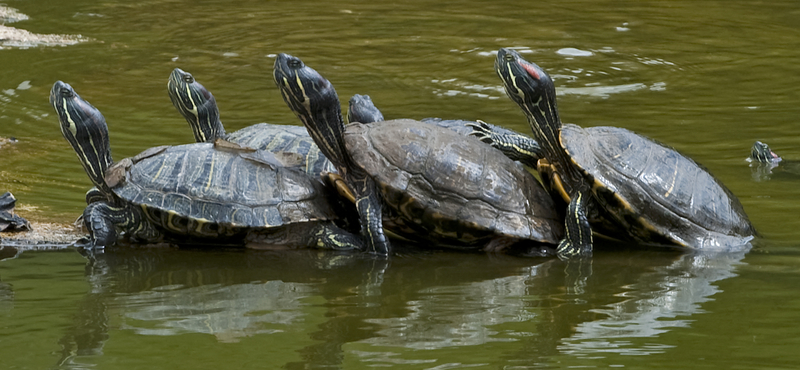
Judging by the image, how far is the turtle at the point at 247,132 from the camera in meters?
5.73

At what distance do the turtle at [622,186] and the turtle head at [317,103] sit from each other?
1.20 m

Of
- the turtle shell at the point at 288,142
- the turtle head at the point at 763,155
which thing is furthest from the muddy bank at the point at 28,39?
the turtle head at the point at 763,155

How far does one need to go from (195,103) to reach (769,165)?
191 inches

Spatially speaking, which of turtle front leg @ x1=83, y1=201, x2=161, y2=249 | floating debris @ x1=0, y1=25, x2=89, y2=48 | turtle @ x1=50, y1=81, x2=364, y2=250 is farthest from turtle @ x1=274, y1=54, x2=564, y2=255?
floating debris @ x1=0, y1=25, x2=89, y2=48

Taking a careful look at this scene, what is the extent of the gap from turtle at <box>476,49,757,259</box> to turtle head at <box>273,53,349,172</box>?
1.20 meters

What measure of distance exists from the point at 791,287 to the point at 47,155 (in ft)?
20.3

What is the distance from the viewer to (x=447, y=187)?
508 centimetres

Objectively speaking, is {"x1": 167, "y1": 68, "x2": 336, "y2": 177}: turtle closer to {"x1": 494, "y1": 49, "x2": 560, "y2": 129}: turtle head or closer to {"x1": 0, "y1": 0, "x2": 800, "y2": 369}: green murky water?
{"x1": 0, "y1": 0, "x2": 800, "y2": 369}: green murky water

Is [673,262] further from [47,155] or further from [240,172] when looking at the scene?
[47,155]

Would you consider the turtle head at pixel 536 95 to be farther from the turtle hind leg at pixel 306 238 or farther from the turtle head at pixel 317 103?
the turtle hind leg at pixel 306 238

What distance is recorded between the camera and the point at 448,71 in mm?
11266

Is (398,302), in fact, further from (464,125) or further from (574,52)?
(574,52)

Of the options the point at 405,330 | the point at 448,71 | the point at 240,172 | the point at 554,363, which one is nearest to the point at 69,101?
the point at 240,172

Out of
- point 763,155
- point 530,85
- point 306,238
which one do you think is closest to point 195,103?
point 306,238
